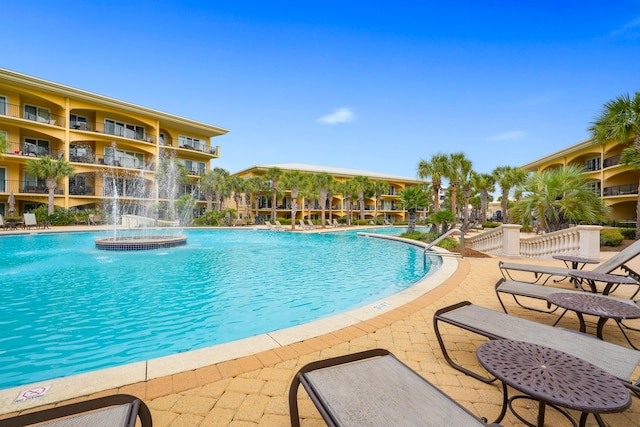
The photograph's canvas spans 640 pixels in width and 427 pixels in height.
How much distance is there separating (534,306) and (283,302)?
507 centimetres

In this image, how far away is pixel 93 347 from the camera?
4527 mm

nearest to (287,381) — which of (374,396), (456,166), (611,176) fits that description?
(374,396)

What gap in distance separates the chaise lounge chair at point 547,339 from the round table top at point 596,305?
0.38 meters

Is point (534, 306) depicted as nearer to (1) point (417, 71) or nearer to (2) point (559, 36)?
(2) point (559, 36)

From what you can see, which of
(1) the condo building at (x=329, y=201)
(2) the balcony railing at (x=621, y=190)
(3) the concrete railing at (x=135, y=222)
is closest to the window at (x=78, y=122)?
(3) the concrete railing at (x=135, y=222)

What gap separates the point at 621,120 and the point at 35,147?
45925 mm

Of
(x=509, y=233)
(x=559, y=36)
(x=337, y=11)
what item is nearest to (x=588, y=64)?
(x=559, y=36)

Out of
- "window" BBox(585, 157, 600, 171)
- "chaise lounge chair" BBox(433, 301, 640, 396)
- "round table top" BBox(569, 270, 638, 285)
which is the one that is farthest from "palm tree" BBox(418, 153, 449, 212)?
"chaise lounge chair" BBox(433, 301, 640, 396)

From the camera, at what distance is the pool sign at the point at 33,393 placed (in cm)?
259

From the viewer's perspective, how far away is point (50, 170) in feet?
85.8

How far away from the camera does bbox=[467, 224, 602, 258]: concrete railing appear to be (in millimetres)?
9859

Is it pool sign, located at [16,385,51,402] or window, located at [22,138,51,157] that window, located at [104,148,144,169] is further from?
pool sign, located at [16,385,51,402]

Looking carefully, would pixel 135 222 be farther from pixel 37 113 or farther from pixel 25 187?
pixel 37 113

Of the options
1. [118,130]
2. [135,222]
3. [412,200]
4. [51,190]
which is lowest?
[135,222]
